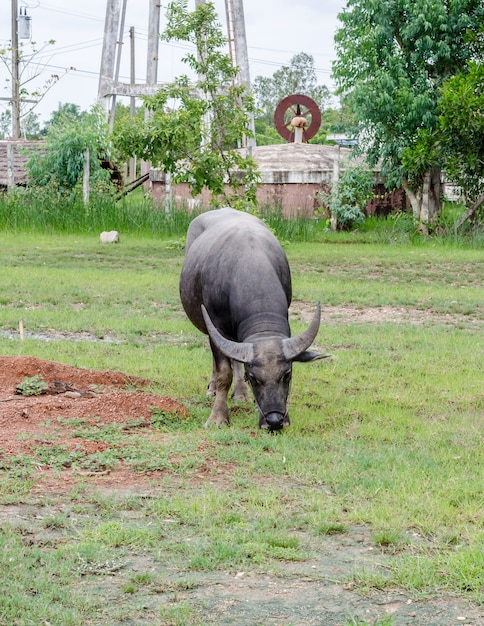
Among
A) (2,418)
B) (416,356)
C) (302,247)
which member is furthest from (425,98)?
(2,418)

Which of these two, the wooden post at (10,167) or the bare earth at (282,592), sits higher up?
the wooden post at (10,167)

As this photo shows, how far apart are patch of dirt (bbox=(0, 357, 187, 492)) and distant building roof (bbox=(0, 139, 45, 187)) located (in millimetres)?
16798

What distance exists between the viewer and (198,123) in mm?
17203

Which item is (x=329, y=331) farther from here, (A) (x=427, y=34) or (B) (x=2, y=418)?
(A) (x=427, y=34)

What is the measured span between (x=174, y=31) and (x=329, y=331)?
8922mm

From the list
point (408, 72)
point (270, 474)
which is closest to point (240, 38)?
point (408, 72)

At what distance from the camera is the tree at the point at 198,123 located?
55.5ft

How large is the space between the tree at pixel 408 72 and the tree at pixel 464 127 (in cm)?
44

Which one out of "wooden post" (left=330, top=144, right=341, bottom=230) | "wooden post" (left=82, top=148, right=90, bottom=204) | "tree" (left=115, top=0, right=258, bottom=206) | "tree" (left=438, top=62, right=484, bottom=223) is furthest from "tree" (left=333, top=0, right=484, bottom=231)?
"wooden post" (left=82, top=148, right=90, bottom=204)

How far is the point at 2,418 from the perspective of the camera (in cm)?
659

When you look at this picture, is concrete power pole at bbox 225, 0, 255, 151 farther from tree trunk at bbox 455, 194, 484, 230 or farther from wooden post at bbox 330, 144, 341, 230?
tree trunk at bbox 455, 194, 484, 230

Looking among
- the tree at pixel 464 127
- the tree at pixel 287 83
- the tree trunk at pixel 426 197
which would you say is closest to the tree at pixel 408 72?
Result: the tree trunk at pixel 426 197

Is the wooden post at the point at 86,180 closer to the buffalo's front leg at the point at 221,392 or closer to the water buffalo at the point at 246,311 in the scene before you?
the water buffalo at the point at 246,311

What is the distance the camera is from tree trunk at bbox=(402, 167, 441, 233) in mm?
21328
